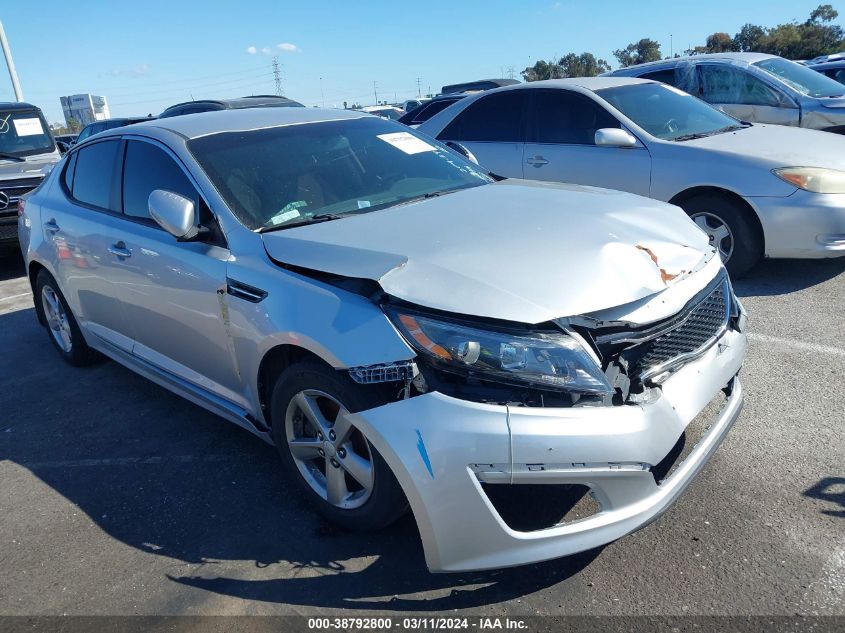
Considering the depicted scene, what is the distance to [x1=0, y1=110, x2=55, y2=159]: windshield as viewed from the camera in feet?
31.9

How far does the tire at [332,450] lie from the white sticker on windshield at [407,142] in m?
1.72

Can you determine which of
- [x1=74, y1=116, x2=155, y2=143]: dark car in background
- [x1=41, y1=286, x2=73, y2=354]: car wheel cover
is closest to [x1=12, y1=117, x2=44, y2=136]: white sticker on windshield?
[x1=74, y1=116, x2=155, y2=143]: dark car in background

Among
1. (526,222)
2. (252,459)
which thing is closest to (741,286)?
(526,222)

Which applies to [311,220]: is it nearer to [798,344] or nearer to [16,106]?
[798,344]

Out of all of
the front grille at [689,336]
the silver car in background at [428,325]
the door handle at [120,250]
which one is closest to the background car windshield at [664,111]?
the silver car in background at [428,325]

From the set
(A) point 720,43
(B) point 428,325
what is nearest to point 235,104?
(B) point 428,325

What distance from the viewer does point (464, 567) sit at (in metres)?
2.24

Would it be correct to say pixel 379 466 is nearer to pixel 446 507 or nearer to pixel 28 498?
pixel 446 507

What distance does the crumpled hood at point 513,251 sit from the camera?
7.72 feet

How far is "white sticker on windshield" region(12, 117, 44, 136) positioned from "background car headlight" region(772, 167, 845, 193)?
9805 millimetres

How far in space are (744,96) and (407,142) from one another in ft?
20.4

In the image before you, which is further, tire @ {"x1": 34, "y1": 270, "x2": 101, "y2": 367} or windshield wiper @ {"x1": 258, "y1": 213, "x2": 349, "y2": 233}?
tire @ {"x1": 34, "y1": 270, "x2": 101, "y2": 367}

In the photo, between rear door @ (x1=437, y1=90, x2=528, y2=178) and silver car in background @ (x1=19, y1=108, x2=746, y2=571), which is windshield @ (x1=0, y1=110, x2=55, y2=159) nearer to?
rear door @ (x1=437, y1=90, x2=528, y2=178)

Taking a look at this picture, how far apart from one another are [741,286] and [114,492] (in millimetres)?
4691
